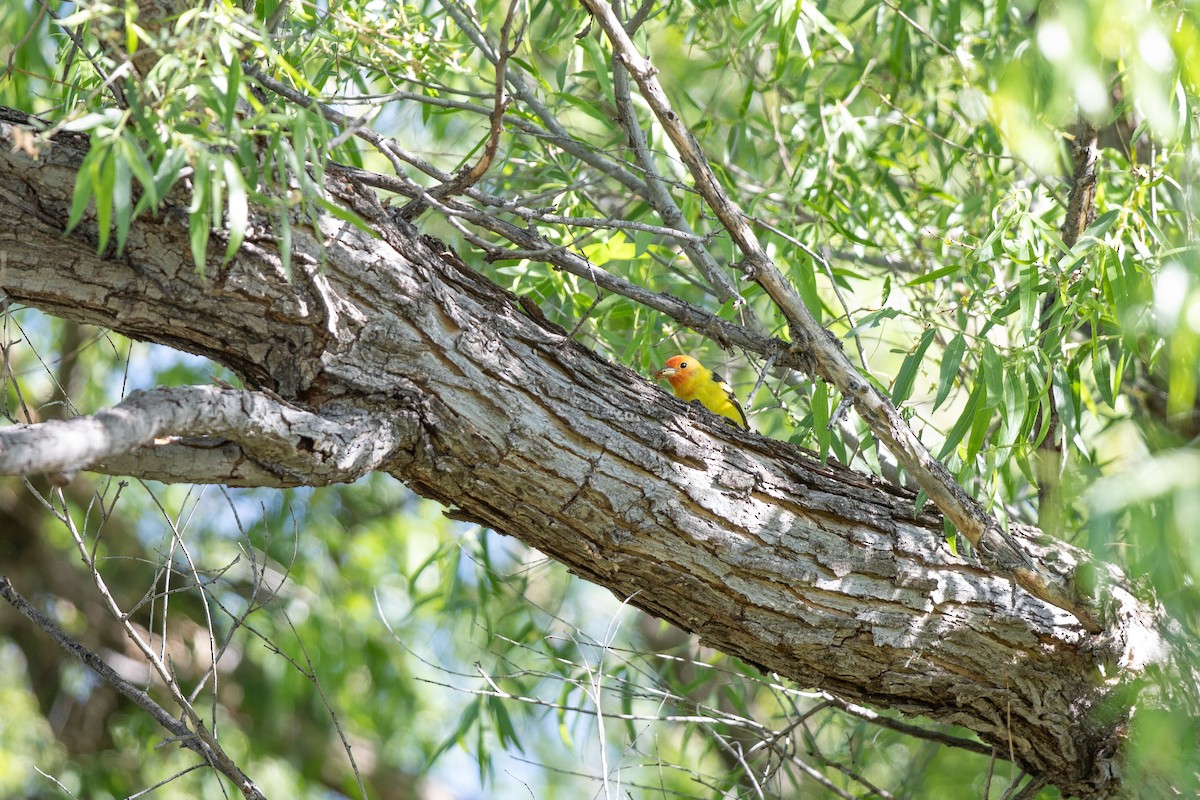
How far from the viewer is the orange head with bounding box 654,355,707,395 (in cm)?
407

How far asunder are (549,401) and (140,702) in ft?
3.64

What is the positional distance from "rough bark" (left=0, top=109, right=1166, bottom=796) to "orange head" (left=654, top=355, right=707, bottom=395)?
155cm

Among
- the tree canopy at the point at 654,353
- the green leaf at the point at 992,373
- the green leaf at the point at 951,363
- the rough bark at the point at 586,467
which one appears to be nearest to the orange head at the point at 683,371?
the tree canopy at the point at 654,353

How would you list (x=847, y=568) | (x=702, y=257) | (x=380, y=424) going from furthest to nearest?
(x=702, y=257) → (x=847, y=568) → (x=380, y=424)

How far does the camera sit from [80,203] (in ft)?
4.74

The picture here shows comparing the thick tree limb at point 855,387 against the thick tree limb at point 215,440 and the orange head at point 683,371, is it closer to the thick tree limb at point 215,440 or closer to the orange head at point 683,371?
the thick tree limb at point 215,440

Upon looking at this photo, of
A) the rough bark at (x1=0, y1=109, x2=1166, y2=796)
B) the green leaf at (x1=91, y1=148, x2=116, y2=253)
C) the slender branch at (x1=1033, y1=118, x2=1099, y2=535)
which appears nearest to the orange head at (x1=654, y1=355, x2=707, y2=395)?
the slender branch at (x1=1033, y1=118, x2=1099, y2=535)

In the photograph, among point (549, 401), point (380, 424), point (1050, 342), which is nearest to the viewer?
point (380, 424)

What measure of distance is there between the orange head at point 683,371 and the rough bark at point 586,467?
1.55 metres

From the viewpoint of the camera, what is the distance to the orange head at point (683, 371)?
4070mm

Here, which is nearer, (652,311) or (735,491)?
(735,491)

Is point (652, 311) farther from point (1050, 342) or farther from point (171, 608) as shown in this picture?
point (171, 608)

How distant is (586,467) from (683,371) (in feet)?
6.37

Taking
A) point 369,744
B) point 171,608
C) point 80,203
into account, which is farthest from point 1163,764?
point 171,608
